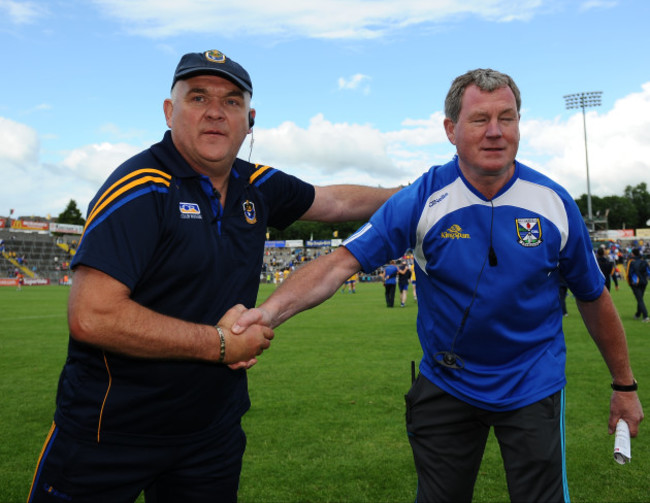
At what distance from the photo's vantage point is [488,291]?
2877 millimetres

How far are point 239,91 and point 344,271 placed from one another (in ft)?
3.67

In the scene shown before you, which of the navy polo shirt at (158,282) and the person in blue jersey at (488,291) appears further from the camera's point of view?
the person in blue jersey at (488,291)

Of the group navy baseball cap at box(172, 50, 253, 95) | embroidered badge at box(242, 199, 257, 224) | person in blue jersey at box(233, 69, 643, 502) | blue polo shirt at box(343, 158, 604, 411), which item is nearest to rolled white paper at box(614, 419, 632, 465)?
person in blue jersey at box(233, 69, 643, 502)

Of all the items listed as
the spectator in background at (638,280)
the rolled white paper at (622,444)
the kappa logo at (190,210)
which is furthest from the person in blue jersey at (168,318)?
the spectator in background at (638,280)

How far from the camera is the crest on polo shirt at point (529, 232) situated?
289 centimetres

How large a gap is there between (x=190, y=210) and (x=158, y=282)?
0.38 metres

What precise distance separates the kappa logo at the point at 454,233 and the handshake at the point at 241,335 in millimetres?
1047

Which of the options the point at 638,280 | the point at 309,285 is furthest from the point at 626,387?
the point at 638,280

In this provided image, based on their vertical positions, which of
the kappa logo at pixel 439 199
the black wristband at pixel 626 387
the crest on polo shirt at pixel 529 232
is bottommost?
the black wristband at pixel 626 387

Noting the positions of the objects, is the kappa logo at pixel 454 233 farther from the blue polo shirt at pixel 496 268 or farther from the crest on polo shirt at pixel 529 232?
the crest on polo shirt at pixel 529 232

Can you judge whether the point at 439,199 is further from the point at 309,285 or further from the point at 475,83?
the point at 309,285

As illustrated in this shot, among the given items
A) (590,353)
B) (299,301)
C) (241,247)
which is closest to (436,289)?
(299,301)

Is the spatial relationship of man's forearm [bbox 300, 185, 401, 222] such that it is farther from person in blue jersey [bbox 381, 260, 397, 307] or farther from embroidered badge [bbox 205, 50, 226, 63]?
person in blue jersey [bbox 381, 260, 397, 307]

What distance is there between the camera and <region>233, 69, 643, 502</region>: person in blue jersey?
2869 mm
